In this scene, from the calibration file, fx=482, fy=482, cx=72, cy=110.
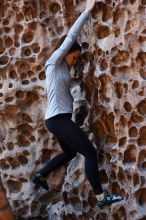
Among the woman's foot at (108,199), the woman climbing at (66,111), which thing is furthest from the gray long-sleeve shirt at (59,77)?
the woman's foot at (108,199)

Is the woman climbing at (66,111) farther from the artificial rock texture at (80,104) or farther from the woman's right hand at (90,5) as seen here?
the artificial rock texture at (80,104)

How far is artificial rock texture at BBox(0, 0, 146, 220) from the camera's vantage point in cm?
344

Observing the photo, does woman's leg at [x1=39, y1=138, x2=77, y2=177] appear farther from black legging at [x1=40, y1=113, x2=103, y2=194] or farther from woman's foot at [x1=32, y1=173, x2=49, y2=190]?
black legging at [x1=40, y1=113, x2=103, y2=194]

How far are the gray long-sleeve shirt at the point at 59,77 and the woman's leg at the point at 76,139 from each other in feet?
0.21

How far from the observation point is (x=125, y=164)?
3.53 meters

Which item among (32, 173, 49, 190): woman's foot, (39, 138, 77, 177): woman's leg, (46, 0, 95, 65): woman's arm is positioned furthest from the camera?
(32, 173, 49, 190): woman's foot

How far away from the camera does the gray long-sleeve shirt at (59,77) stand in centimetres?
324

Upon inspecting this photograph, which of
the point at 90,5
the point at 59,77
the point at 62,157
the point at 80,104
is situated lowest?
the point at 62,157

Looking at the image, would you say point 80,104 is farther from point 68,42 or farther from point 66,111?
point 68,42

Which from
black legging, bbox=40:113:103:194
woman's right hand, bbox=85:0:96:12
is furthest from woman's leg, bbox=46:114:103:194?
woman's right hand, bbox=85:0:96:12

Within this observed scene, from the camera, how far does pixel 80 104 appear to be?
3.90 metres

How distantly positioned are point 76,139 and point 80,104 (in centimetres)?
66

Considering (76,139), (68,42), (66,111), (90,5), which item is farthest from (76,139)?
(90,5)

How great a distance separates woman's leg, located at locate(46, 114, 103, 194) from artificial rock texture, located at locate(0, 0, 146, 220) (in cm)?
30
